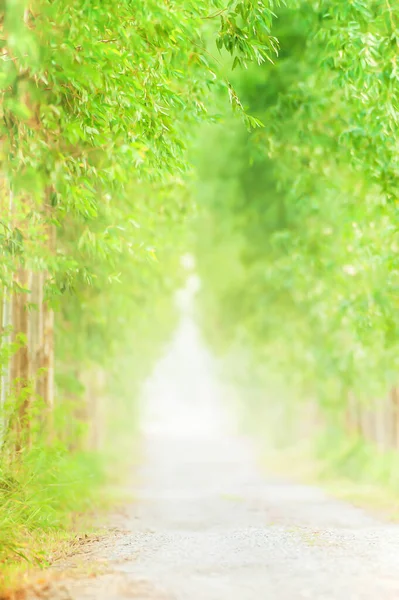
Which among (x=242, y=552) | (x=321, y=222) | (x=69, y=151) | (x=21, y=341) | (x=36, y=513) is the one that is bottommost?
(x=242, y=552)

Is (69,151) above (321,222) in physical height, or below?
below

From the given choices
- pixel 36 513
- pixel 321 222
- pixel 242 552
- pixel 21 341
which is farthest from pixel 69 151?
pixel 321 222

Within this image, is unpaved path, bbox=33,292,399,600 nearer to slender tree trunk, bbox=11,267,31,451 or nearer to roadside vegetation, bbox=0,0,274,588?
roadside vegetation, bbox=0,0,274,588

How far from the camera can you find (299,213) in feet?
60.4

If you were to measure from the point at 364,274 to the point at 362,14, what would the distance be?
276 inches

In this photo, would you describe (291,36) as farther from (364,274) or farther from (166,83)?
(166,83)

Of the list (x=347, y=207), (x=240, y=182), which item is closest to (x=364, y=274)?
(x=347, y=207)

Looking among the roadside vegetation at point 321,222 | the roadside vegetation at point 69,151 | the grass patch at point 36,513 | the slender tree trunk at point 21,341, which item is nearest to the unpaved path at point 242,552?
the grass patch at point 36,513

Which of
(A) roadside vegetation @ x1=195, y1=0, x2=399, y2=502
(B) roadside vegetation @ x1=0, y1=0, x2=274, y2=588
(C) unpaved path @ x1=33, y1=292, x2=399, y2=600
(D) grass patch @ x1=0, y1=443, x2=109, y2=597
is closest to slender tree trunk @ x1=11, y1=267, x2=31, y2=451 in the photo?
(B) roadside vegetation @ x1=0, y1=0, x2=274, y2=588

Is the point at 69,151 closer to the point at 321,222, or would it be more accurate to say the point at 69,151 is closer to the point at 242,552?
the point at 242,552

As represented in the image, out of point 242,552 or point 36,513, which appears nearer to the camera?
point 242,552

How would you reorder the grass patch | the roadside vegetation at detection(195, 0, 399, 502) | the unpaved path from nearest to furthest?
the unpaved path → the grass patch → the roadside vegetation at detection(195, 0, 399, 502)

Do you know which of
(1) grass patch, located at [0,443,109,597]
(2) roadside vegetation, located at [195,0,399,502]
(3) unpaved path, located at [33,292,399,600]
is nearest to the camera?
(3) unpaved path, located at [33,292,399,600]

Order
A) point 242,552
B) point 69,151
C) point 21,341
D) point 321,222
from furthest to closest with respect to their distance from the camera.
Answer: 1. point 321,222
2. point 21,341
3. point 69,151
4. point 242,552
